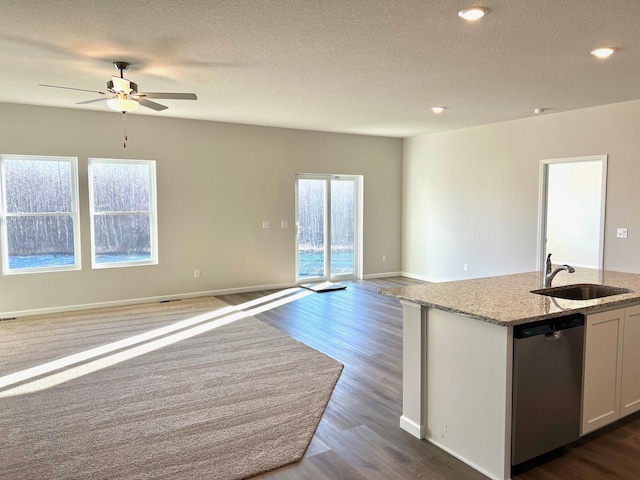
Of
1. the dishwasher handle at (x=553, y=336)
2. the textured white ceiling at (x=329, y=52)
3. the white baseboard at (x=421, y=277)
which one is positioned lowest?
the white baseboard at (x=421, y=277)

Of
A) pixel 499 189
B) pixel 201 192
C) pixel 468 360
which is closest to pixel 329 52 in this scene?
pixel 468 360

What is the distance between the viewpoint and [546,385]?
246 cm

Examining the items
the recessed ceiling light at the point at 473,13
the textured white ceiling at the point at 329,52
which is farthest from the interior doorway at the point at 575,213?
the recessed ceiling light at the point at 473,13

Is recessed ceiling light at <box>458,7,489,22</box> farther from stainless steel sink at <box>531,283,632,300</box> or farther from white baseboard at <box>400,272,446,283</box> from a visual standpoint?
→ white baseboard at <box>400,272,446,283</box>

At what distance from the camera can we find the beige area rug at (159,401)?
256cm

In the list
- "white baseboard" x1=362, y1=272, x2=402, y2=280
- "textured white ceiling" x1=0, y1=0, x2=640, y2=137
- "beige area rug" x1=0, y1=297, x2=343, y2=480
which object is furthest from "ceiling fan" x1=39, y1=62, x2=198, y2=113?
"white baseboard" x1=362, y1=272, x2=402, y2=280

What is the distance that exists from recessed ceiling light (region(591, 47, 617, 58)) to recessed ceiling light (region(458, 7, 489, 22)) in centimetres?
129

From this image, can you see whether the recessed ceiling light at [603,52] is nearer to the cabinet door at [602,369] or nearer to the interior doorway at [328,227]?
the cabinet door at [602,369]

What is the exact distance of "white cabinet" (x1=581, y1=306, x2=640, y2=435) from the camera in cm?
268

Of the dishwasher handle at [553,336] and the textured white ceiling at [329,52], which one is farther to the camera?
the textured white ceiling at [329,52]

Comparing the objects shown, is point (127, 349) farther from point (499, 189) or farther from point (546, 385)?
point (499, 189)

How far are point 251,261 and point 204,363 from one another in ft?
11.3

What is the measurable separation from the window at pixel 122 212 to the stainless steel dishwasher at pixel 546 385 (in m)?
5.56

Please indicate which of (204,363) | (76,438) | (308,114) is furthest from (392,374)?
(308,114)
